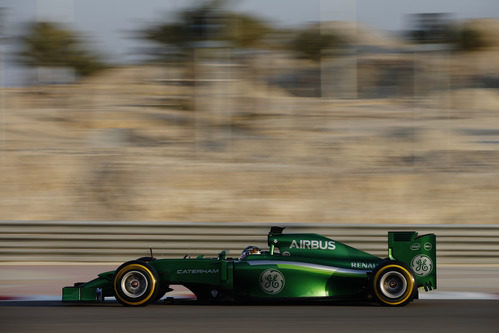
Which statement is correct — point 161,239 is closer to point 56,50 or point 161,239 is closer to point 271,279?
point 271,279

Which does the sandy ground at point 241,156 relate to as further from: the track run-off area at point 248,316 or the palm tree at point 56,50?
the track run-off area at point 248,316

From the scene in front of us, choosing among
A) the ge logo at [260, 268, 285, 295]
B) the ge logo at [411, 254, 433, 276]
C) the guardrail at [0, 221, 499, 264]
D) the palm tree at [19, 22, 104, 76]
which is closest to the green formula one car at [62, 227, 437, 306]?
the ge logo at [260, 268, 285, 295]

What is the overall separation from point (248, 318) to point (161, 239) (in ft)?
18.1

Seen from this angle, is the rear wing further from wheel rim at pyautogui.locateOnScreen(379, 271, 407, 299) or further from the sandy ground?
the sandy ground

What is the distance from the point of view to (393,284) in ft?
27.2

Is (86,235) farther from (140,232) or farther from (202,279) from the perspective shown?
(202,279)

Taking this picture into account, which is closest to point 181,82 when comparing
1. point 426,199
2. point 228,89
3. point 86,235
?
point 228,89

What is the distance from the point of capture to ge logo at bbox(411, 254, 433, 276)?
858 centimetres

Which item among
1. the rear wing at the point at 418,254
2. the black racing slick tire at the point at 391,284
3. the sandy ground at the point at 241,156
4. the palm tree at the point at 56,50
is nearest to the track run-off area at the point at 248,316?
the black racing slick tire at the point at 391,284

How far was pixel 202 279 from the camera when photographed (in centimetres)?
836

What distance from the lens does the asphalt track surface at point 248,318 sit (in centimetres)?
699

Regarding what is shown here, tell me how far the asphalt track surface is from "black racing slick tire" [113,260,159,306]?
0.11 meters

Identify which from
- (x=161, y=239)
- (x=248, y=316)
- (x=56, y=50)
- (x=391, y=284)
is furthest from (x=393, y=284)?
(x=56, y=50)

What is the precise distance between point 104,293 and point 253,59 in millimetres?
28397
